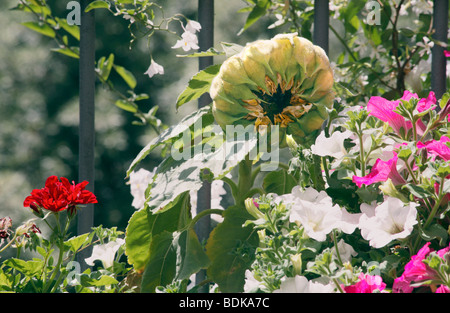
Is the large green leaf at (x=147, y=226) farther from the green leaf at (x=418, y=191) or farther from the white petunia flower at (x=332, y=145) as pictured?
the green leaf at (x=418, y=191)

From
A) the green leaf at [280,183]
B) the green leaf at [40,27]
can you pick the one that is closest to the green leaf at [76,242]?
the green leaf at [280,183]

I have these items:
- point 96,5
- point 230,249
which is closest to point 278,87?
point 230,249

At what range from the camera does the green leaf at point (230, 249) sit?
74 centimetres

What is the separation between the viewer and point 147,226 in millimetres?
825

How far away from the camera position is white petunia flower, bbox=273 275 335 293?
53cm

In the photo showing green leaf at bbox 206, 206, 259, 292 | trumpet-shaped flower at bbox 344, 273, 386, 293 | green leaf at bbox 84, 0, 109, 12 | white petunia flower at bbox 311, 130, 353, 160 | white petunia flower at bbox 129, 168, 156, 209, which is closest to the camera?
trumpet-shaped flower at bbox 344, 273, 386, 293

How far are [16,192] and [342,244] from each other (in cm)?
135

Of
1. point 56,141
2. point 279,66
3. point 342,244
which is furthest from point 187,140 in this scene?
point 56,141

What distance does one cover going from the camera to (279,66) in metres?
0.72

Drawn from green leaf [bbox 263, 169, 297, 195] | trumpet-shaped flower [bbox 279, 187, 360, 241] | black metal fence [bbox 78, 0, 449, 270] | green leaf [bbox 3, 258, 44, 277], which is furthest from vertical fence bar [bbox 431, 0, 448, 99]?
green leaf [bbox 3, 258, 44, 277]

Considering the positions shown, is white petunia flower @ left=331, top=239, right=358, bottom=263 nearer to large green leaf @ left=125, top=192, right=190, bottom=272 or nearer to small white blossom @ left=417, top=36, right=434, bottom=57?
large green leaf @ left=125, top=192, right=190, bottom=272

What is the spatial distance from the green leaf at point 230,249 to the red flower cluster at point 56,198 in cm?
19

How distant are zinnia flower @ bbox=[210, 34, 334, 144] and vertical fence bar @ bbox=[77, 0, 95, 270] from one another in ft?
0.82

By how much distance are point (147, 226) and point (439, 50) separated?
1.86ft
